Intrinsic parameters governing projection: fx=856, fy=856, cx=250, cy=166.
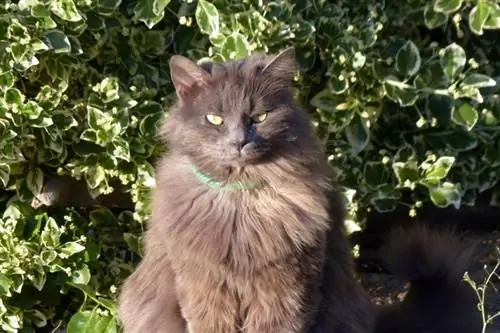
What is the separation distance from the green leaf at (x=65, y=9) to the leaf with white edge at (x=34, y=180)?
2.18ft

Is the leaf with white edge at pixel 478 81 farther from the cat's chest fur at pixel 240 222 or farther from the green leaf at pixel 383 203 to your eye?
the cat's chest fur at pixel 240 222

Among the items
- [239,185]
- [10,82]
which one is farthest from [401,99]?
[10,82]

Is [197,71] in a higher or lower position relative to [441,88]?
higher

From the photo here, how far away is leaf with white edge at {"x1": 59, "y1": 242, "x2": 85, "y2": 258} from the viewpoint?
3.26m

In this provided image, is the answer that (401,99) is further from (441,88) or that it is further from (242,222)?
(242,222)

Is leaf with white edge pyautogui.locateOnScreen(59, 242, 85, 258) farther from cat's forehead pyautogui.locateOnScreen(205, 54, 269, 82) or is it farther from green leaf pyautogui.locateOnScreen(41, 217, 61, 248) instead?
cat's forehead pyautogui.locateOnScreen(205, 54, 269, 82)

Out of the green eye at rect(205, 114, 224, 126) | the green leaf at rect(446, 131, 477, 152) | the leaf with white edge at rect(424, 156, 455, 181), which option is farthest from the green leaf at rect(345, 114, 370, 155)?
the green eye at rect(205, 114, 224, 126)

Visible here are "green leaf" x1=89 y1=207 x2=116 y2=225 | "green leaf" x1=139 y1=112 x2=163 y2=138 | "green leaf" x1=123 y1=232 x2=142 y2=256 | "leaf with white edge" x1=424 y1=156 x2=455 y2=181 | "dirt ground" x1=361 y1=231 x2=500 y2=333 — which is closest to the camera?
"green leaf" x1=139 y1=112 x2=163 y2=138

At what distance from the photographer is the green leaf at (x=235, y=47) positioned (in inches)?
119

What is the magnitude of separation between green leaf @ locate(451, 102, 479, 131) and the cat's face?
0.98 metres

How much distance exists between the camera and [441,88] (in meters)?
3.29

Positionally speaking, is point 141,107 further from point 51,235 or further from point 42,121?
point 51,235

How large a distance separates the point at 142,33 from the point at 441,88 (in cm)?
118

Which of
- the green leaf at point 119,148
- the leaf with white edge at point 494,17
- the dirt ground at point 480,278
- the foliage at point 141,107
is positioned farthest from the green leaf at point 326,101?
the dirt ground at point 480,278
